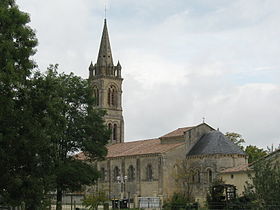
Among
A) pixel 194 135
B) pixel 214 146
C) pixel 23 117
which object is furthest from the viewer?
pixel 194 135

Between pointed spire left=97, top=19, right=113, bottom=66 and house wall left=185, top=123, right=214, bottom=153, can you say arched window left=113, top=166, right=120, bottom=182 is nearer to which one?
house wall left=185, top=123, right=214, bottom=153

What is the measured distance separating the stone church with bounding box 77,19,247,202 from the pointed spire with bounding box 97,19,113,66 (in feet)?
54.0

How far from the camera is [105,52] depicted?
89062 millimetres

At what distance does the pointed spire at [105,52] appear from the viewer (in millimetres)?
88125

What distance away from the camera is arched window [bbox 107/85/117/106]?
88.6 meters

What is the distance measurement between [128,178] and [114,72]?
24.7 meters

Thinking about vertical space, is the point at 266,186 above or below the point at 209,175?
below

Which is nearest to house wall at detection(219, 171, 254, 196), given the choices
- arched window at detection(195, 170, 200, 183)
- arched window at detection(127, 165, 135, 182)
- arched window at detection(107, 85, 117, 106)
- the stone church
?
the stone church

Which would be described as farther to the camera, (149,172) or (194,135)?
(194,135)

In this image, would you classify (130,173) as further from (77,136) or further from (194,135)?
(77,136)

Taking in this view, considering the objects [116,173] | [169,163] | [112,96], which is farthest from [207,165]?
[112,96]

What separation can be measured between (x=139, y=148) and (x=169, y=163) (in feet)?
26.4

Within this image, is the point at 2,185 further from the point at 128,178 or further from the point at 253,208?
the point at 128,178

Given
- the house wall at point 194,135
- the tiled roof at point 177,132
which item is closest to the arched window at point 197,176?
the house wall at point 194,135
